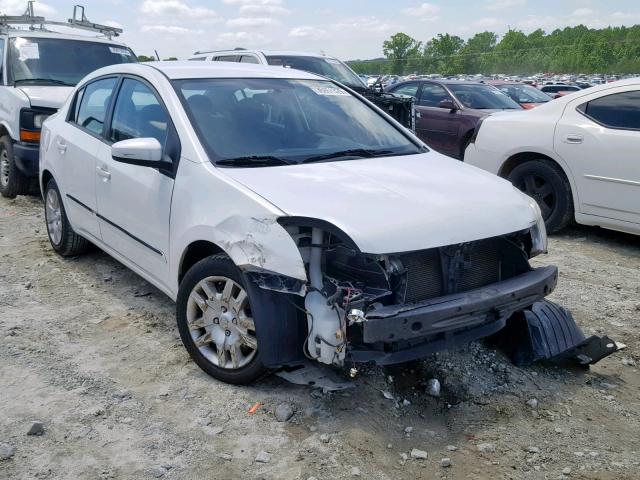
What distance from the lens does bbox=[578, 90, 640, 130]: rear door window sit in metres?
6.11

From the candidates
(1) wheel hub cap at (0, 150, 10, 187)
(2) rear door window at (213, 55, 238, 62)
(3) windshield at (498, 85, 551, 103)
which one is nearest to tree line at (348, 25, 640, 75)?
(3) windshield at (498, 85, 551, 103)

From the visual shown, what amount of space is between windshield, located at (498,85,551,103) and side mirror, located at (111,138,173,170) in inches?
440

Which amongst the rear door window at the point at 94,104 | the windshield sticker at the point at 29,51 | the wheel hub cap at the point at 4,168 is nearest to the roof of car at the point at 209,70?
the rear door window at the point at 94,104

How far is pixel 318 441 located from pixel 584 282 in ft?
10.6

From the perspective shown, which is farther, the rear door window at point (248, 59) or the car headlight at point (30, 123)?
the rear door window at point (248, 59)

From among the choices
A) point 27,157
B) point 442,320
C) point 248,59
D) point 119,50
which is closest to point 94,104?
point 27,157

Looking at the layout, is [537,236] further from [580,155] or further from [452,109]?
[452,109]

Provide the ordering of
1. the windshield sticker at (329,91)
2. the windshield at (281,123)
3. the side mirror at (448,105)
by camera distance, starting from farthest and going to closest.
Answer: the side mirror at (448,105) < the windshield sticker at (329,91) < the windshield at (281,123)

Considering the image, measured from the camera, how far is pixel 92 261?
5.69 meters

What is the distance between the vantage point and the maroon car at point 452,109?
35.5 feet

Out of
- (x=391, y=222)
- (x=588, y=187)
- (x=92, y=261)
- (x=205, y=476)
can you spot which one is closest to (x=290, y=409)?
(x=205, y=476)

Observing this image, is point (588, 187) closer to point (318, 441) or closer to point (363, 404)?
point (363, 404)

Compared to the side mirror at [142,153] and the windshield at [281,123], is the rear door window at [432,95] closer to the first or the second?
the windshield at [281,123]

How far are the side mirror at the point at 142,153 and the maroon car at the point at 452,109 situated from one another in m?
7.73
